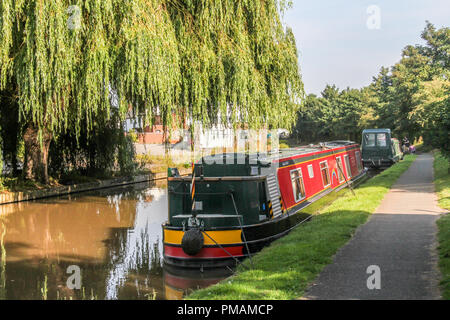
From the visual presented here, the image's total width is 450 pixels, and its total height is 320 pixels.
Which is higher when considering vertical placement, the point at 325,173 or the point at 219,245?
the point at 325,173

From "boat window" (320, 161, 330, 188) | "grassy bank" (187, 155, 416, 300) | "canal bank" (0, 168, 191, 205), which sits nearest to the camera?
"grassy bank" (187, 155, 416, 300)

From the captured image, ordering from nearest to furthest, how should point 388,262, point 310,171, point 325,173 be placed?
point 388,262
point 310,171
point 325,173

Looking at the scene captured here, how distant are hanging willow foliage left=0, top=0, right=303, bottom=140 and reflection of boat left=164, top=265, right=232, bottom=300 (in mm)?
5037

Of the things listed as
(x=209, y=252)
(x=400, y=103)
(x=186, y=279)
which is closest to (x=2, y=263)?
(x=186, y=279)

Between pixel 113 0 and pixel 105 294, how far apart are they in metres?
7.59

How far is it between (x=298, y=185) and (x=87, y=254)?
5.28 metres

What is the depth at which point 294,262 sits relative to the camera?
23.1 ft

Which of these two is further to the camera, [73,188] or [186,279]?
[73,188]

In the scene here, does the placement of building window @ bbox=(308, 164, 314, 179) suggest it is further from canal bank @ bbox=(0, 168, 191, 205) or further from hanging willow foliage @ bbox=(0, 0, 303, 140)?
canal bank @ bbox=(0, 168, 191, 205)

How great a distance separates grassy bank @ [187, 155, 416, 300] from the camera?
5648 mm

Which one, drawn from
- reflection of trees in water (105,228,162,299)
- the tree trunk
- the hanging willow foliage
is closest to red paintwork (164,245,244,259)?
reflection of trees in water (105,228,162,299)

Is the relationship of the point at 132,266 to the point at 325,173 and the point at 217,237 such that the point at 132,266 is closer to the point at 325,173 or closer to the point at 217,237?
the point at 217,237

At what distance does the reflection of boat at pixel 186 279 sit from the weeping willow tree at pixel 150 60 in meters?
5.05

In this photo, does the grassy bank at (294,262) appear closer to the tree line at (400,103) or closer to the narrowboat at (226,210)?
the narrowboat at (226,210)
